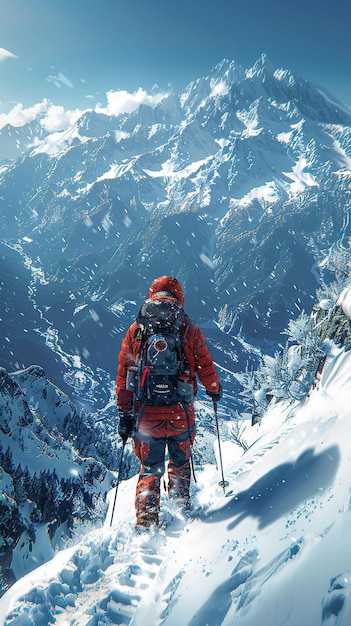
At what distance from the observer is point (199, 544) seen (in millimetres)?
5047

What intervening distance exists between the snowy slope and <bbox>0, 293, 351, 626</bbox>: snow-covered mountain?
1 centimetres

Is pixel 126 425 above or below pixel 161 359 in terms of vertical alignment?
below

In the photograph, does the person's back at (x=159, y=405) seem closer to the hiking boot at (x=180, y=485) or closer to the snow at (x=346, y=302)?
the hiking boot at (x=180, y=485)

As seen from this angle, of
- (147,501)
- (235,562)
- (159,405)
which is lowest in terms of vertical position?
(235,562)

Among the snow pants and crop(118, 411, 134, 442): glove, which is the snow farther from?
crop(118, 411, 134, 442): glove

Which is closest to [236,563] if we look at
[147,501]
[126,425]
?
[147,501]

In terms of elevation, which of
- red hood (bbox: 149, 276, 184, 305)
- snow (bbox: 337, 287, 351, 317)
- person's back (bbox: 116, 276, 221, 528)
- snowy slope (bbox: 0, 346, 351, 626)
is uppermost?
red hood (bbox: 149, 276, 184, 305)

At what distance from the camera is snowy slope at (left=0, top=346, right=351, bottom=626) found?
331cm

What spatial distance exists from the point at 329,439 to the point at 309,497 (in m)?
1.38

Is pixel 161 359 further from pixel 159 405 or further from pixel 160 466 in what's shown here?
pixel 160 466

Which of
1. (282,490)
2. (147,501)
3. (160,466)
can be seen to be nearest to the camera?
(282,490)

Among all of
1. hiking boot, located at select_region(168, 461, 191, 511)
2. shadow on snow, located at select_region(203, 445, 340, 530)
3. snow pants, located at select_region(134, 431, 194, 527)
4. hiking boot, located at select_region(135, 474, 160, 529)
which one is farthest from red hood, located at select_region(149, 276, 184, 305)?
shadow on snow, located at select_region(203, 445, 340, 530)

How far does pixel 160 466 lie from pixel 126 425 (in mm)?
993

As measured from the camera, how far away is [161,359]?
631 centimetres
